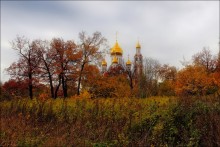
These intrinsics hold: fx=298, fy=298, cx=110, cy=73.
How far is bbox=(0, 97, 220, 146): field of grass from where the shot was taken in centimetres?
861

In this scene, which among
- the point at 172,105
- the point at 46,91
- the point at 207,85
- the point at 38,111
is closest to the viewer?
the point at 172,105

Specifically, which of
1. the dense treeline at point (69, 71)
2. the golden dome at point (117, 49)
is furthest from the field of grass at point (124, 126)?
the golden dome at point (117, 49)

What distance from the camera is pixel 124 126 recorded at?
10.2 m

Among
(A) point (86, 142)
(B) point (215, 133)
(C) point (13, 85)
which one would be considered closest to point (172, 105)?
(B) point (215, 133)

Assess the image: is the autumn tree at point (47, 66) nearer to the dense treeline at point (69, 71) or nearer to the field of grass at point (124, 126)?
the dense treeline at point (69, 71)

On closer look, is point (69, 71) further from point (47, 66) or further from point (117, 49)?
point (117, 49)

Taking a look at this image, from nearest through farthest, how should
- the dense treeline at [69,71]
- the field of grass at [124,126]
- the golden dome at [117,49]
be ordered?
the field of grass at [124,126]
the dense treeline at [69,71]
the golden dome at [117,49]

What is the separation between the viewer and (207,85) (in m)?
32.3

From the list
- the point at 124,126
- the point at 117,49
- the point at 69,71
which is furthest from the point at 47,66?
the point at 117,49

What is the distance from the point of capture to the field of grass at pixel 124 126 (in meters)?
8.61

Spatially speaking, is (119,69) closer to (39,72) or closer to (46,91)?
(46,91)

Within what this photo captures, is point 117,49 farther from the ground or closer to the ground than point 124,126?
farther from the ground

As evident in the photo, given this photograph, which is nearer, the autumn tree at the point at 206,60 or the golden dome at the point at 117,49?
the autumn tree at the point at 206,60

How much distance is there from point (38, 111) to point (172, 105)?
645 centimetres
